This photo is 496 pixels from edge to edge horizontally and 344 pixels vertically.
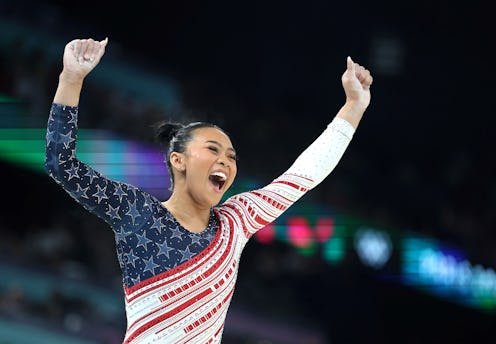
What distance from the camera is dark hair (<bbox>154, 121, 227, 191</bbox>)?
309 centimetres

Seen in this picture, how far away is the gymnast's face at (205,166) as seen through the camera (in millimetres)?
2969

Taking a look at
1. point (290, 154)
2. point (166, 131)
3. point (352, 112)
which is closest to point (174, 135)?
point (166, 131)

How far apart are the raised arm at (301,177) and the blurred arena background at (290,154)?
323cm

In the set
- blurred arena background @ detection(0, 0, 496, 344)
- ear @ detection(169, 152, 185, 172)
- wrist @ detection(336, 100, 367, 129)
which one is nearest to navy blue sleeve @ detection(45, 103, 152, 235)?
ear @ detection(169, 152, 185, 172)

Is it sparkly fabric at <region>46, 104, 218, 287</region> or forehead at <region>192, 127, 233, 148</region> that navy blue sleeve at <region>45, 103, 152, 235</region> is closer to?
sparkly fabric at <region>46, 104, 218, 287</region>

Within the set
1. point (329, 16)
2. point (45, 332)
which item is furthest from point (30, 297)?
point (329, 16)

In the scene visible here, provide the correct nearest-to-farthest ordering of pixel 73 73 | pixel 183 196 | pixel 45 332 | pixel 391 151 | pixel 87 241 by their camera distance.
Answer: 1. pixel 73 73
2. pixel 183 196
3. pixel 45 332
4. pixel 87 241
5. pixel 391 151

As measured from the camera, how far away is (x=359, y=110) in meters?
3.36

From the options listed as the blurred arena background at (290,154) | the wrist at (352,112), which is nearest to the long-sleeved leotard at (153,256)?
the wrist at (352,112)

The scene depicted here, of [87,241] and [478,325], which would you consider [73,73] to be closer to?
[87,241]

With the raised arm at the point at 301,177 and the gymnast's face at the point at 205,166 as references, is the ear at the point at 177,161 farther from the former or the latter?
the raised arm at the point at 301,177

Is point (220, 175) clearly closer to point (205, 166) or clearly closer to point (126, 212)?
point (205, 166)

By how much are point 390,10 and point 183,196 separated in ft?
28.9

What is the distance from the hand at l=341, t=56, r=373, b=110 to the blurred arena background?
3205 mm
